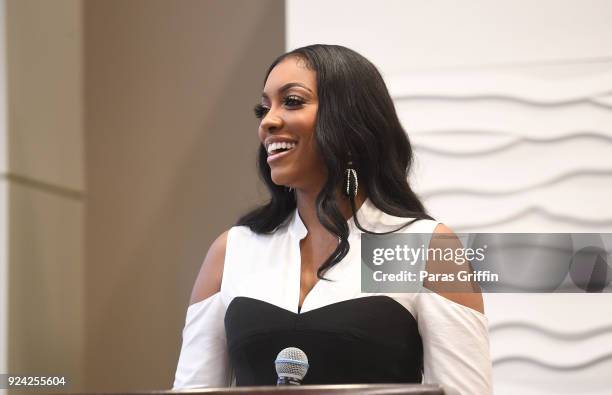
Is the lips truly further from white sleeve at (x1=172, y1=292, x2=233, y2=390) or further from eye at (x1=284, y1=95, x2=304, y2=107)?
white sleeve at (x1=172, y1=292, x2=233, y2=390)

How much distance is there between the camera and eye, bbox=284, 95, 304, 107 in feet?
6.27

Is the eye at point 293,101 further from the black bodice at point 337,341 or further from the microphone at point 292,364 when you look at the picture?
the microphone at point 292,364

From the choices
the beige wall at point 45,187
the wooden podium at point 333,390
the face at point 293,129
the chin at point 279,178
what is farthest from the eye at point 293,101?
the beige wall at point 45,187

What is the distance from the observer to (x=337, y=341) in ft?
5.65

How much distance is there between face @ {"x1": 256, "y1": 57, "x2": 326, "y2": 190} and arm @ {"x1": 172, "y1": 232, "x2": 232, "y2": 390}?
26 centimetres

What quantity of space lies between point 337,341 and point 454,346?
231mm

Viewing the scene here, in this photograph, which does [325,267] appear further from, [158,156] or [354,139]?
[158,156]

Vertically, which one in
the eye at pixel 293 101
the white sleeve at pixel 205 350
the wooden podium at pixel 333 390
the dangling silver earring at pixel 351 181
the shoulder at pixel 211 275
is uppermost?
the eye at pixel 293 101

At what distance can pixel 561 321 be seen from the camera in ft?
8.26

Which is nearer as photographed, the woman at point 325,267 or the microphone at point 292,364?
the microphone at point 292,364

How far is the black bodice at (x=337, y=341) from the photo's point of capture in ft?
5.62

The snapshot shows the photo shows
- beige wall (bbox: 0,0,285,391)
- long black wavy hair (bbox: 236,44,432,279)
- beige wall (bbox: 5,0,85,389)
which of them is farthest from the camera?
beige wall (bbox: 0,0,285,391)

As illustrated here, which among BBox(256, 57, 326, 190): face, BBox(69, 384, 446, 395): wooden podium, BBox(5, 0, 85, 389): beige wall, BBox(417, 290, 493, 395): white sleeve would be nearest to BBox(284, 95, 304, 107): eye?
BBox(256, 57, 326, 190): face

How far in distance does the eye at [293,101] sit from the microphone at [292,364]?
0.56m
